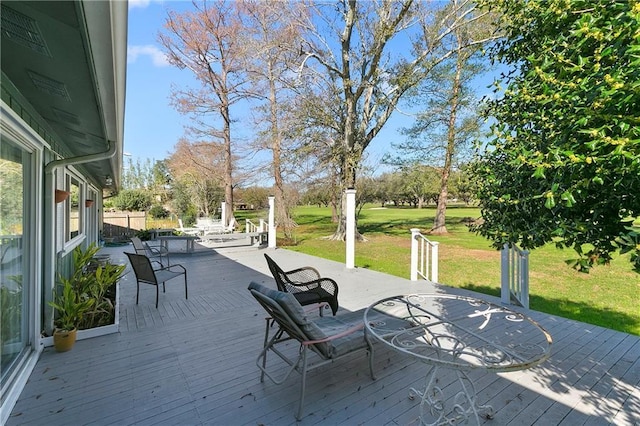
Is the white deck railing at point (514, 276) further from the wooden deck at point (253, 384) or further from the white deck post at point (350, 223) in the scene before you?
the white deck post at point (350, 223)

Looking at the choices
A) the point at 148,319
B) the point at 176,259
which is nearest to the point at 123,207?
the point at 176,259

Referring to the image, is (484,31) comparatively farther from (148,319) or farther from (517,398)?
(148,319)

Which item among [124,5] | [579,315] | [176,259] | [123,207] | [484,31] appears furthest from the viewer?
[123,207]

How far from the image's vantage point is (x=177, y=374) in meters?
2.78

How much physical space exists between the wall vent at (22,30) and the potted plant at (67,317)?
245 cm

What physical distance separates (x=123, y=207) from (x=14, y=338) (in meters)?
17.6

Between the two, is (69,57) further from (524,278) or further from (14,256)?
(524,278)

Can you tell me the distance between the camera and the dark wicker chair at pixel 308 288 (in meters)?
3.86

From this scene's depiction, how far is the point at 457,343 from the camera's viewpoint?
238 centimetres

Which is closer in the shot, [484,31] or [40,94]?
[40,94]

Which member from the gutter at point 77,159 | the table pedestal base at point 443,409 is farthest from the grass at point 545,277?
the gutter at point 77,159

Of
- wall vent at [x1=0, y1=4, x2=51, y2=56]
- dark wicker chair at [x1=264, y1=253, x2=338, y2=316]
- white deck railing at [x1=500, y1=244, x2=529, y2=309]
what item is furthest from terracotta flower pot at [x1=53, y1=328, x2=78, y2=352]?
white deck railing at [x1=500, y1=244, x2=529, y2=309]

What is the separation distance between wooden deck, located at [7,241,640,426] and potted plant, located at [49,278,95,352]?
0.43 ft

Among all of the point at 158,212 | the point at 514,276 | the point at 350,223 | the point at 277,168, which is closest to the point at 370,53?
the point at 277,168
